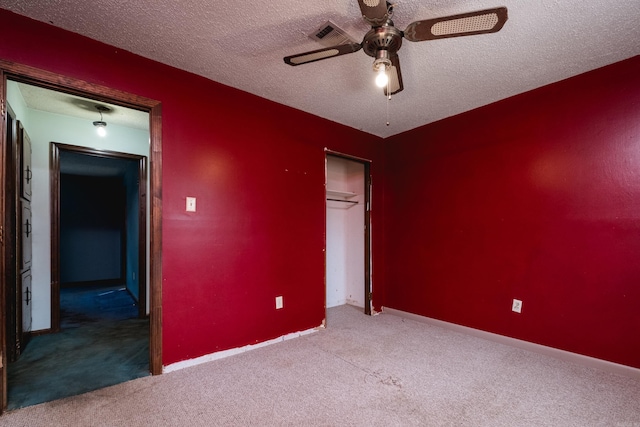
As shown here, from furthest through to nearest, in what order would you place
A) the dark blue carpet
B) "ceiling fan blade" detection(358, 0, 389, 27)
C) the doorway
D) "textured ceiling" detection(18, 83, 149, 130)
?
1. the doorway
2. "textured ceiling" detection(18, 83, 149, 130)
3. the dark blue carpet
4. "ceiling fan blade" detection(358, 0, 389, 27)

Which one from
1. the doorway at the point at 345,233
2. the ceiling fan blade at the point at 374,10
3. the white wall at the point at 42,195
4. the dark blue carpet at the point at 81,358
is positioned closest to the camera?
the ceiling fan blade at the point at 374,10

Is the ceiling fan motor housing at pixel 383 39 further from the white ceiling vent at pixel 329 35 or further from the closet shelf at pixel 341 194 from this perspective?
the closet shelf at pixel 341 194

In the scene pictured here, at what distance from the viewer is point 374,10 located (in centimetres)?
138

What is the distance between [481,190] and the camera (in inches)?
127

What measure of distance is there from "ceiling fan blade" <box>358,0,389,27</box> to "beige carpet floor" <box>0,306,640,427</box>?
2.22 m

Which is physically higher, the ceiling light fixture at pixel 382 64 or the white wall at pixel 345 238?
the ceiling light fixture at pixel 382 64

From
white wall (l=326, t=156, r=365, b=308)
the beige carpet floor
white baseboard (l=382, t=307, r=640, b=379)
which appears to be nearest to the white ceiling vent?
the beige carpet floor

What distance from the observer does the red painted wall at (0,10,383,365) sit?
218 centimetres

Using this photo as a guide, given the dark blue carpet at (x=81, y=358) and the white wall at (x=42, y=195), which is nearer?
the dark blue carpet at (x=81, y=358)

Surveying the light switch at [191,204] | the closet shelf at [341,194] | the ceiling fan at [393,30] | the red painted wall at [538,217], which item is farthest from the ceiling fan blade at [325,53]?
the closet shelf at [341,194]

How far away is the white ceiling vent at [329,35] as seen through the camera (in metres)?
1.77

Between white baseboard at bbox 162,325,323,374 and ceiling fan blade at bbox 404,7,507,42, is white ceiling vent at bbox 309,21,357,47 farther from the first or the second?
white baseboard at bbox 162,325,323,374

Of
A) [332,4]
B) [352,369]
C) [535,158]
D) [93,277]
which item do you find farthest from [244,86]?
[93,277]

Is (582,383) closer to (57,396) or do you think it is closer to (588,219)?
(588,219)
